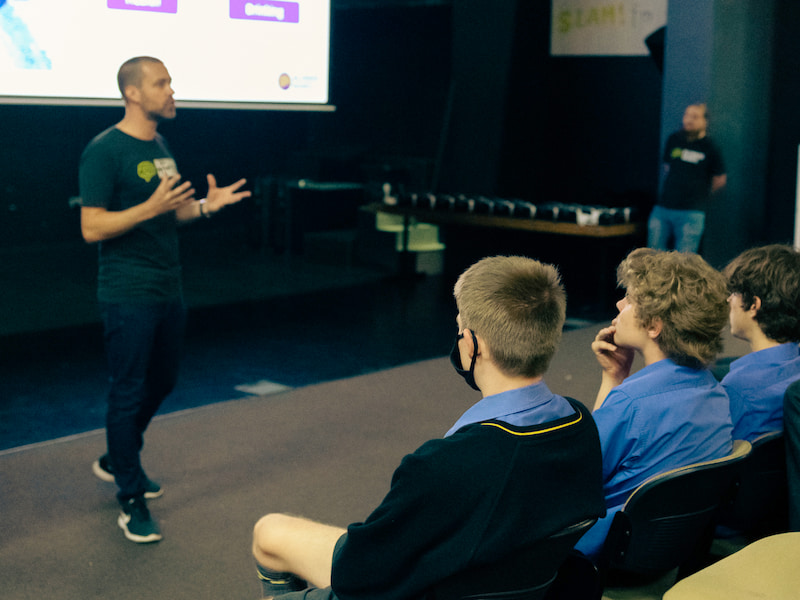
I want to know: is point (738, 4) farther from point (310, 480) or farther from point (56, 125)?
point (56, 125)

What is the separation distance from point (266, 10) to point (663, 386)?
3.62 metres

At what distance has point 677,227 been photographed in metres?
6.32

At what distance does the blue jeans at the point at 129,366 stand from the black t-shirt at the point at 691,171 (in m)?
4.50

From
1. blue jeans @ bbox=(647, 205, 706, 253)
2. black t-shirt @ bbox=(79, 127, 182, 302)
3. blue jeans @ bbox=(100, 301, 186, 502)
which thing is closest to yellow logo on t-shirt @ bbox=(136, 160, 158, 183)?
black t-shirt @ bbox=(79, 127, 182, 302)

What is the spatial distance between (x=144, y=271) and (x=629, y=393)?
158 centimetres

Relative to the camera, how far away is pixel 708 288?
175 centimetres

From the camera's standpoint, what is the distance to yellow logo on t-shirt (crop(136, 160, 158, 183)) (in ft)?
8.61

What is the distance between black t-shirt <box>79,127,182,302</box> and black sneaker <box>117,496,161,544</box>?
640 millimetres

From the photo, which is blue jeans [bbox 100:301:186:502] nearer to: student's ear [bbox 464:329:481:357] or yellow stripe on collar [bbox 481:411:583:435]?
student's ear [bbox 464:329:481:357]

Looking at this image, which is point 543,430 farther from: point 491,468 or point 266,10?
point 266,10

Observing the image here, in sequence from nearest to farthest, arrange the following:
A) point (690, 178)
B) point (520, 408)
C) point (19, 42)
Answer: point (520, 408), point (19, 42), point (690, 178)

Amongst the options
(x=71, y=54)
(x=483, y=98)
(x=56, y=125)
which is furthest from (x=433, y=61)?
(x=71, y=54)

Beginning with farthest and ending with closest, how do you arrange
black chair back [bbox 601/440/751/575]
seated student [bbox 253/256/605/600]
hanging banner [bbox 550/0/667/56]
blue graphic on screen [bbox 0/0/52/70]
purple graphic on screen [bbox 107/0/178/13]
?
hanging banner [bbox 550/0/667/56], purple graphic on screen [bbox 107/0/178/13], blue graphic on screen [bbox 0/0/52/70], black chair back [bbox 601/440/751/575], seated student [bbox 253/256/605/600]

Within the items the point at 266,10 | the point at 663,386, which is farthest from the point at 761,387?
the point at 266,10
